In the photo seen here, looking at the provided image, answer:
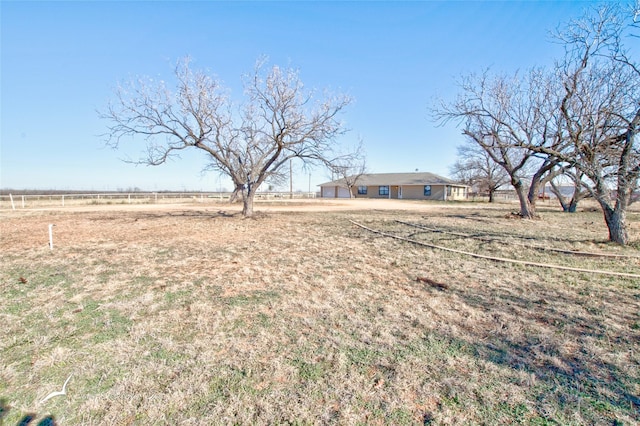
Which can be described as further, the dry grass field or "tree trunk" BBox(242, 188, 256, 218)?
"tree trunk" BBox(242, 188, 256, 218)

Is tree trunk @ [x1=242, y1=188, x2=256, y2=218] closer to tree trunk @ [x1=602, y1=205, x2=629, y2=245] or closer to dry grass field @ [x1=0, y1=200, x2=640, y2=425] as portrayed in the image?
dry grass field @ [x1=0, y1=200, x2=640, y2=425]

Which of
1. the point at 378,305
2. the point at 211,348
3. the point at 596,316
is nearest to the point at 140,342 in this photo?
the point at 211,348

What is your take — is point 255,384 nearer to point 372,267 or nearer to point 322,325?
point 322,325

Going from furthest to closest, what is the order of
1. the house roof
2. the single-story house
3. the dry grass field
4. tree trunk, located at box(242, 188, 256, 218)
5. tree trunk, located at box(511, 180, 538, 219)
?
the house roof → the single-story house → tree trunk, located at box(511, 180, 538, 219) → tree trunk, located at box(242, 188, 256, 218) → the dry grass field

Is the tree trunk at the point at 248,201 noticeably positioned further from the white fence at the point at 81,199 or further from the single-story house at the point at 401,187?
the single-story house at the point at 401,187

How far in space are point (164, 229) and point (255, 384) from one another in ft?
29.0

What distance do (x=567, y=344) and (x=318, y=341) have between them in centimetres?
231

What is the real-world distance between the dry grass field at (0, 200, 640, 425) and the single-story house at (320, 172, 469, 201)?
33458 millimetres

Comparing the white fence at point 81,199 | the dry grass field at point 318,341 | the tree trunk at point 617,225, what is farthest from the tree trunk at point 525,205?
the white fence at point 81,199

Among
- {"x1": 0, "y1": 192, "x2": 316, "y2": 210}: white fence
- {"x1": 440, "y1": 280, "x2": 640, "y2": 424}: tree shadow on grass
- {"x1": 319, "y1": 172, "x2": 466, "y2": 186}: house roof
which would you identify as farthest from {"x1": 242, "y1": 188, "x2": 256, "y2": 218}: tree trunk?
{"x1": 319, "y1": 172, "x2": 466, "y2": 186}: house roof

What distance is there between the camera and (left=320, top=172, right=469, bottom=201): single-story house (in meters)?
37.4

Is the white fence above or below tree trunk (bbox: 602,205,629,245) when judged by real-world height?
above

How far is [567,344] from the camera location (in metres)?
2.67

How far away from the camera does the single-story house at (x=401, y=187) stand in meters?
37.4
